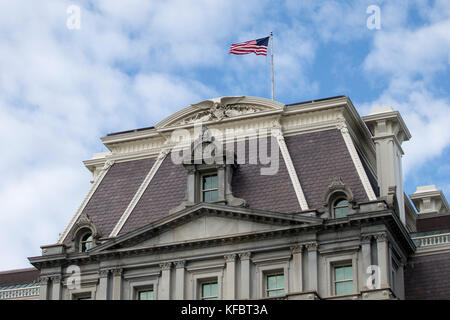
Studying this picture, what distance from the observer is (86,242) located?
61.2 m

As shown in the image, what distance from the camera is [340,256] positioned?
56.2 m

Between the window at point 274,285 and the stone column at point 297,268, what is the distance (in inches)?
33.7

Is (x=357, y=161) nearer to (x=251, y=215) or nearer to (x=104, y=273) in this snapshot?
(x=251, y=215)

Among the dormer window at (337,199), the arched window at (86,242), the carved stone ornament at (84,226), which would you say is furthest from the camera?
the arched window at (86,242)

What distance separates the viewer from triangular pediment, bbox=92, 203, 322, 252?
57.2 meters

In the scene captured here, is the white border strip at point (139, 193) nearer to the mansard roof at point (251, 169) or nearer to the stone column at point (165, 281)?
the mansard roof at point (251, 169)

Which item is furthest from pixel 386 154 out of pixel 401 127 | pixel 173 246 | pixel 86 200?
pixel 86 200

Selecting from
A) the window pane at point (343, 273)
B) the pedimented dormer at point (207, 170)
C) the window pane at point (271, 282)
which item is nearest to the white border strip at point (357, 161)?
the window pane at point (343, 273)

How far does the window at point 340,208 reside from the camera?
187 ft

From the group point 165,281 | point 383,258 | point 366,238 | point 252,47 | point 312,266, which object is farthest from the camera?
point 252,47

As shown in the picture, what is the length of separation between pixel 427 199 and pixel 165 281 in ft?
72.1

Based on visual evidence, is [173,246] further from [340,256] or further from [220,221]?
[340,256]

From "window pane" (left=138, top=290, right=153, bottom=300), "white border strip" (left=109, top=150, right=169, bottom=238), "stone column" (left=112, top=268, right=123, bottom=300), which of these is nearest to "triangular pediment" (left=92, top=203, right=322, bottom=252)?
"stone column" (left=112, top=268, right=123, bottom=300)

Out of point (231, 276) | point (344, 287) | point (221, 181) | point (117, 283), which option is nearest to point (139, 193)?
point (221, 181)
